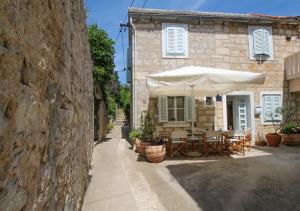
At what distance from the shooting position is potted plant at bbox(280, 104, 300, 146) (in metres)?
9.88

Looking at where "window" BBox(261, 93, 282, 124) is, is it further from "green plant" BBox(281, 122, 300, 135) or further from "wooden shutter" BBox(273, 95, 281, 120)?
"green plant" BBox(281, 122, 300, 135)

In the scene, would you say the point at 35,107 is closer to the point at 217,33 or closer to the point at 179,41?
the point at 179,41

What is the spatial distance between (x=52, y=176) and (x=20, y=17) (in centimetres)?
112

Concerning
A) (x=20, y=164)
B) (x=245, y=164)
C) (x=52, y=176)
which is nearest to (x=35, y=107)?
(x=20, y=164)

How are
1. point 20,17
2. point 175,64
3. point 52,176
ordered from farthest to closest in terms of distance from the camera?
point 175,64 → point 52,176 → point 20,17

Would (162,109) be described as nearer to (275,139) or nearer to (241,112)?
(241,112)

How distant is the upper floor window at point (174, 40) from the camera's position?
10266 millimetres

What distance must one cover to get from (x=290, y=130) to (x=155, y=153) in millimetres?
6432

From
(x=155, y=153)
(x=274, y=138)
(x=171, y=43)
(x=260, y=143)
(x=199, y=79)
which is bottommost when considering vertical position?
(x=260, y=143)

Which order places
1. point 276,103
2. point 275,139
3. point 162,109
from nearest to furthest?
point 275,139, point 162,109, point 276,103

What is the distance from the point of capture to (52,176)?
5.89 ft

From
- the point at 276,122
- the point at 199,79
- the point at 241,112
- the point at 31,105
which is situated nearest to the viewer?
the point at 31,105

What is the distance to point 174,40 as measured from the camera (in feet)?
33.7

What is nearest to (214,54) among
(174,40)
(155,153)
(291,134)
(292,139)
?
(174,40)
